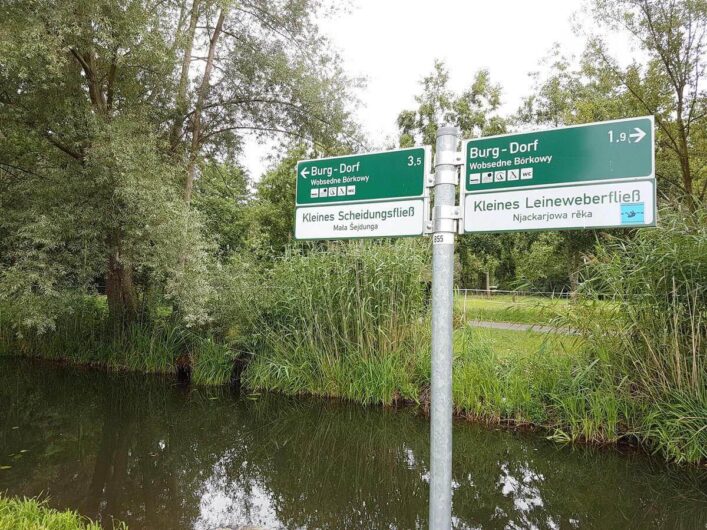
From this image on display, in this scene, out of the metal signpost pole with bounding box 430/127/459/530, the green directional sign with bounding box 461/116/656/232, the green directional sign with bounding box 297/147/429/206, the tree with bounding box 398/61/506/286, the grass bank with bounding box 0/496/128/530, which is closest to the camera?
the green directional sign with bounding box 461/116/656/232

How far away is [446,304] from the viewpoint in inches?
74.0

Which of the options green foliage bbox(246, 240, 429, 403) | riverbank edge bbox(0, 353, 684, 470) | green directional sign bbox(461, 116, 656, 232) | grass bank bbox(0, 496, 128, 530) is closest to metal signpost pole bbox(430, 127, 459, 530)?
green directional sign bbox(461, 116, 656, 232)

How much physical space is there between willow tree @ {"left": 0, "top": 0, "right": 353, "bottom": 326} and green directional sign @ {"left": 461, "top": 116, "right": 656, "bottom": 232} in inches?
266

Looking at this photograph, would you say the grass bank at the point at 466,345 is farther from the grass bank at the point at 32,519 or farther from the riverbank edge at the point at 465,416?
the grass bank at the point at 32,519

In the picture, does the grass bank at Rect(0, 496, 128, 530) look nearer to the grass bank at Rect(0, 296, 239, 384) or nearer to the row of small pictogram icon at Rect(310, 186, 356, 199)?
the row of small pictogram icon at Rect(310, 186, 356, 199)

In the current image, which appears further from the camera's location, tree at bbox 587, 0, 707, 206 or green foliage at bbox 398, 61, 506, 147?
green foliage at bbox 398, 61, 506, 147

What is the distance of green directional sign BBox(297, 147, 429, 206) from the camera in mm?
2074

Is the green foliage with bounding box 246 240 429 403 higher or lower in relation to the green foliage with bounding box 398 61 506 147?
lower

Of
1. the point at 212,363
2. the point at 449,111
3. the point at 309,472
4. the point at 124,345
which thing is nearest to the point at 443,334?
the point at 309,472

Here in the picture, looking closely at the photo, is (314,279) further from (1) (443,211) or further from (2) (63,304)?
(1) (443,211)

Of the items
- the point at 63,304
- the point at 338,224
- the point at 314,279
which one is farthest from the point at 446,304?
the point at 63,304

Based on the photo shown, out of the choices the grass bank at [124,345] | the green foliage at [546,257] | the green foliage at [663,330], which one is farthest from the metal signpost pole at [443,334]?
the green foliage at [546,257]

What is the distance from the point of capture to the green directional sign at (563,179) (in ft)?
5.41

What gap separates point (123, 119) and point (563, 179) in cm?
821
